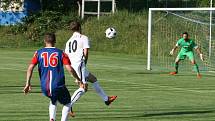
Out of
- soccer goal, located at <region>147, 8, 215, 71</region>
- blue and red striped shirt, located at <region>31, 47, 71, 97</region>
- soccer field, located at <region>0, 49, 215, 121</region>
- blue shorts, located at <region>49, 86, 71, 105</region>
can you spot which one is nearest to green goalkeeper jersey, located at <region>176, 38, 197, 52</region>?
soccer field, located at <region>0, 49, 215, 121</region>

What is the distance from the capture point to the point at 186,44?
26766mm

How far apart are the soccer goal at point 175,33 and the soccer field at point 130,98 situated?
235cm

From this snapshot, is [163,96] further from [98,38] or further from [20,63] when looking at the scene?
[98,38]

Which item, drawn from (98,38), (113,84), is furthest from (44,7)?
(113,84)

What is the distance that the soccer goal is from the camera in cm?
3042

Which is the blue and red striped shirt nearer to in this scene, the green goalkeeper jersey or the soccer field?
the soccer field

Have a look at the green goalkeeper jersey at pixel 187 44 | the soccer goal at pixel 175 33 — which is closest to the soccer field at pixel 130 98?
the green goalkeeper jersey at pixel 187 44

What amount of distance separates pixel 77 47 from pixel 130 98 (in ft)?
12.4

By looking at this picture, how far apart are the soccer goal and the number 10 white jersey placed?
595 inches

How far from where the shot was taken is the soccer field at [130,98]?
14219 mm

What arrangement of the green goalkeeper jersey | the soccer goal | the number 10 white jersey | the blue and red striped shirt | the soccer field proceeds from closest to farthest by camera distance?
the blue and red striped shirt
the soccer field
the number 10 white jersey
the green goalkeeper jersey
the soccer goal

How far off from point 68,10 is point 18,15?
4.05 meters

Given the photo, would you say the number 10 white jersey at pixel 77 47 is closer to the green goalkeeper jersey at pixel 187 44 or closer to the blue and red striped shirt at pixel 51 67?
the blue and red striped shirt at pixel 51 67

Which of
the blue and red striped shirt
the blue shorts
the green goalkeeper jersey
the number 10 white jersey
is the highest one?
the green goalkeeper jersey
